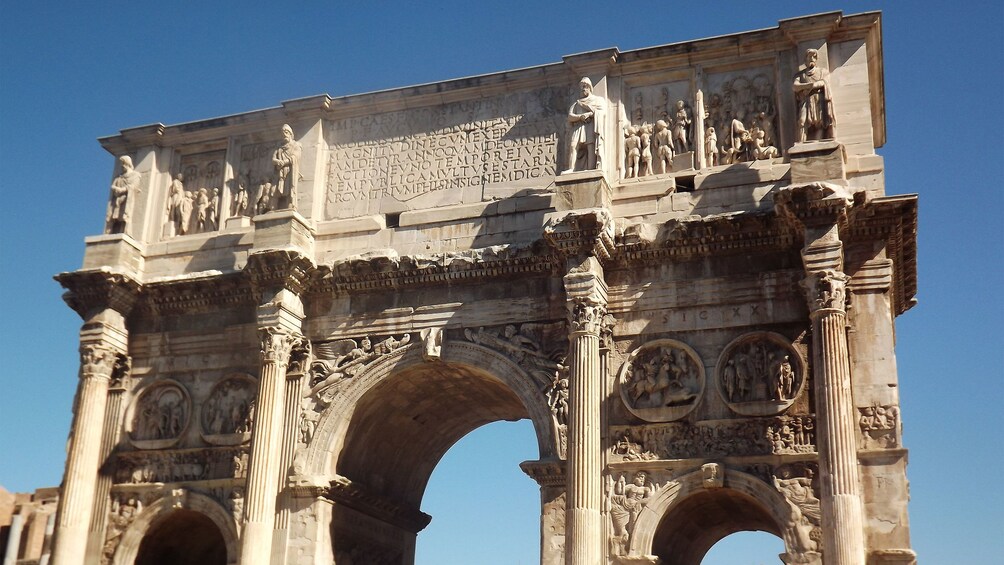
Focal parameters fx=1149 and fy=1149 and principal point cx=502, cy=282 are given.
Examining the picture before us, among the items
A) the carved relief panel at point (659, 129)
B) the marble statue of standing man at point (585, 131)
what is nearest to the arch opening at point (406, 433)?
the marble statue of standing man at point (585, 131)

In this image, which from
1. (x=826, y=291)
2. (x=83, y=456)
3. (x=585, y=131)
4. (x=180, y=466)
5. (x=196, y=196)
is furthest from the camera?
(x=196, y=196)

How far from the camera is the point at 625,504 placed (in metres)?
16.1

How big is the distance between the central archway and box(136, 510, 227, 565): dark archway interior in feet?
8.32

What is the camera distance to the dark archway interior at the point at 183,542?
18984 millimetres

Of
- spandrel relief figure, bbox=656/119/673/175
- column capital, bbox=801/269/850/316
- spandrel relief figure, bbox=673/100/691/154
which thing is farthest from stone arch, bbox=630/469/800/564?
spandrel relief figure, bbox=673/100/691/154

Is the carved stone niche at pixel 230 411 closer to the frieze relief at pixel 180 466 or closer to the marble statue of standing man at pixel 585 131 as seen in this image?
the frieze relief at pixel 180 466

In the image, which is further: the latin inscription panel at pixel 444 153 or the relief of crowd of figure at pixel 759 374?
the latin inscription panel at pixel 444 153

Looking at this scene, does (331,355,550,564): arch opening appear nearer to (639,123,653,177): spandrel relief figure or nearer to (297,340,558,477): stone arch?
(297,340,558,477): stone arch

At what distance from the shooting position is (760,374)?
16109 millimetres

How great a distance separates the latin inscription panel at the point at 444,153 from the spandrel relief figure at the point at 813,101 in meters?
3.83

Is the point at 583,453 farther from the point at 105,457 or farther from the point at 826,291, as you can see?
the point at 105,457

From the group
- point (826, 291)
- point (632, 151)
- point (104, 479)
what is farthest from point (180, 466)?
point (826, 291)

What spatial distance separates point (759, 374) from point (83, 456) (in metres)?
10.9

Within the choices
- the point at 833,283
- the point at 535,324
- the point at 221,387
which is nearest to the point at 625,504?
the point at 535,324
